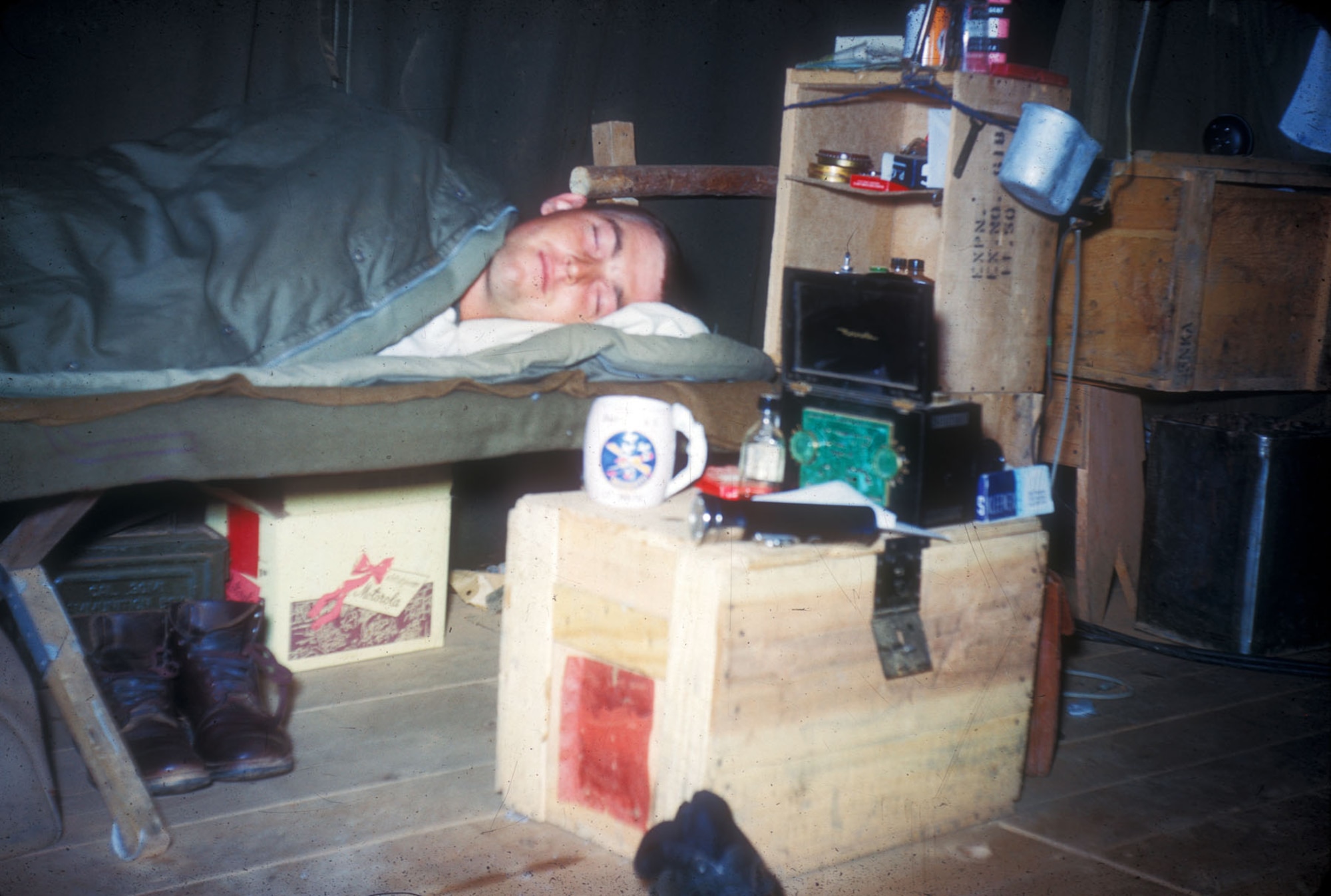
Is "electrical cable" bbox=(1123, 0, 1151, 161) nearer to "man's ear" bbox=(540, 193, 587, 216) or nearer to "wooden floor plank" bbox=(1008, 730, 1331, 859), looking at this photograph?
"man's ear" bbox=(540, 193, 587, 216)

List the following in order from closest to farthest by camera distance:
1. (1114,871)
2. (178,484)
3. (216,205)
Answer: (1114,871) < (216,205) < (178,484)

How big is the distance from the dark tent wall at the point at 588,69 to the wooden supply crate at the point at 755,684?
1206 mm

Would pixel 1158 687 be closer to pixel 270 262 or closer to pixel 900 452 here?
pixel 900 452

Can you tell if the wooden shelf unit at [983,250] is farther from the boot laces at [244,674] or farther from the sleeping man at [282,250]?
the boot laces at [244,674]

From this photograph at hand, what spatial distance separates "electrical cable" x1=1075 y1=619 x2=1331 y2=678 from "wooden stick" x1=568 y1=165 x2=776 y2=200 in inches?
47.3

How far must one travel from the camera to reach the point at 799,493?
1482 mm

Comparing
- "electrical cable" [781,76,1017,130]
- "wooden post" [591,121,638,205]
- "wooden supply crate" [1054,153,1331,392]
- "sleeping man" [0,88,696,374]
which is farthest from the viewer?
"wooden post" [591,121,638,205]

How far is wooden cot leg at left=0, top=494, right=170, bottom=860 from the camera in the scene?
53.3 inches

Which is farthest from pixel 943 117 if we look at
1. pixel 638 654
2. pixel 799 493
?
pixel 638 654

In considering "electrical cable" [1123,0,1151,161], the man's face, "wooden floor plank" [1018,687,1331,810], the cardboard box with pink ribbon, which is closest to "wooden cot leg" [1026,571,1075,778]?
"wooden floor plank" [1018,687,1331,810]

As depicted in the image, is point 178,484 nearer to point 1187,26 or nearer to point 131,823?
point 131,823

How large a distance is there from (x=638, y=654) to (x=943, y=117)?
4.10 ft

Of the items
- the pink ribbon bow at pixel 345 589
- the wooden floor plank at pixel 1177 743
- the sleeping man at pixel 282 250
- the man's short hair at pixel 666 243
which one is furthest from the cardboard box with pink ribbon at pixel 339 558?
the wooden floor plank at pixel 1177 743

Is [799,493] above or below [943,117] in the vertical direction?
below
